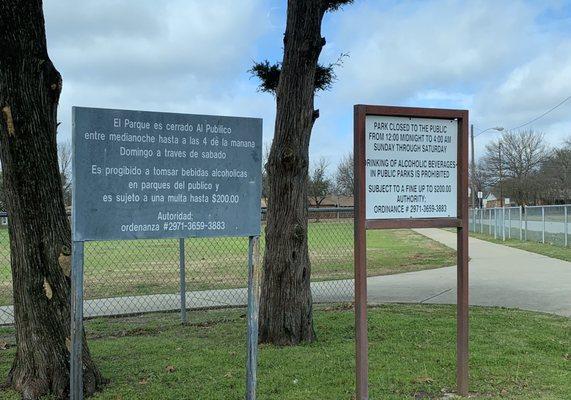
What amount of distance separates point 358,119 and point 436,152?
2.44ft

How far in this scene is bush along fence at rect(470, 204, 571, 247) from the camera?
21172 millimetres

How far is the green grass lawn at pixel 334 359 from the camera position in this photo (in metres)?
4.72

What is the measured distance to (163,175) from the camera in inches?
142

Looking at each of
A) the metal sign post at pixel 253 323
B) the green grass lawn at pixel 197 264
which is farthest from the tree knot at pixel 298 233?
the green grass lawn at pixel 197 264

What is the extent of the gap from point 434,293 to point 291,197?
507 cm

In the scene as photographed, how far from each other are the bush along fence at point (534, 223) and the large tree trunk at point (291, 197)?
16.3m

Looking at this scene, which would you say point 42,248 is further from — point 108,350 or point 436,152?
point 436,152

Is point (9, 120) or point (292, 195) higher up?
point (9, 120)

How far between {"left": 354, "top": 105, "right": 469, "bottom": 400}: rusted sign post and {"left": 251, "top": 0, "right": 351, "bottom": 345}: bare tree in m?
1.93

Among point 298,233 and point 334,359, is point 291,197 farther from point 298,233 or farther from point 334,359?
point 334,359

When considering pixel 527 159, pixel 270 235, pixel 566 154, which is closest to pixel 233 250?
pixel 270 235

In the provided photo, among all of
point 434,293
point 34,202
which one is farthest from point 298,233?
point 434,293

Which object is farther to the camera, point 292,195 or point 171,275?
point 171,275

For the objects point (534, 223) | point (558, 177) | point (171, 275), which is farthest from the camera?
point (558, 177)
